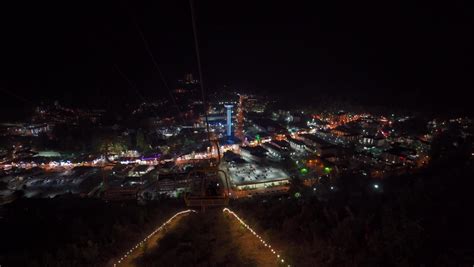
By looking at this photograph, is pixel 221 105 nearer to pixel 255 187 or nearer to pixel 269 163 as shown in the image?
pixel 269 163


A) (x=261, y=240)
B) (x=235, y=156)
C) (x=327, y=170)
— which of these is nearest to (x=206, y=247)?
(x=261, y=240)

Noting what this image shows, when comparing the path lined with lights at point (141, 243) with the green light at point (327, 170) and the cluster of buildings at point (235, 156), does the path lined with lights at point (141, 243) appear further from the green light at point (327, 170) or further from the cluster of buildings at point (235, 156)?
the green light at point (327, 170)

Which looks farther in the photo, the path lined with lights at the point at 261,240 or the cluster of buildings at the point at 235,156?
the cluster of buildings at the point at 235,156

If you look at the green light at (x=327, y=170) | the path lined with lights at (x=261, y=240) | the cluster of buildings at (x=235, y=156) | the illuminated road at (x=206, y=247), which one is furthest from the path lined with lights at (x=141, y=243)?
the green light at (x=327, y=170)

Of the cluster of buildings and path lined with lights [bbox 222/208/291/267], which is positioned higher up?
path lined with lights [bbox 222/208/291/267]

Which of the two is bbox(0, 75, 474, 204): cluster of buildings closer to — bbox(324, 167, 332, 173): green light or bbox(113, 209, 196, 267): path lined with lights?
bbox(324, 167, 332, 173): green light

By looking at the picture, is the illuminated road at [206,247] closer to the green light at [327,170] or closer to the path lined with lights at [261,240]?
the path lined with lights at [261,240]

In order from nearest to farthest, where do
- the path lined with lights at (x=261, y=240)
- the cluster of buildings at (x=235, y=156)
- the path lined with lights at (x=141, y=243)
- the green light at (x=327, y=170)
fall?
the path lined with lights at (x=261, y=240) → the path lined with lights at (x=141, y=243) → the cluster of buildings at (x=235, y=156) → the green light at (x=327, y=170)

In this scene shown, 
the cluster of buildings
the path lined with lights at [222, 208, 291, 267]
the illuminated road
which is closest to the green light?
the cluster of buildings

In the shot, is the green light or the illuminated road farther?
the green light

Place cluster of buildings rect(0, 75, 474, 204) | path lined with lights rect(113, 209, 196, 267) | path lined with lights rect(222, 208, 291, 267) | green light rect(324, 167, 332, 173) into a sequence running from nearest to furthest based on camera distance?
path lined with lights rect(222, 208, 291, 267), path lined with lights rect(113, 209, 196, 267), cluster of buildings rect(0, 75, 474, 204), green light rect(324, 167, 332, 173)

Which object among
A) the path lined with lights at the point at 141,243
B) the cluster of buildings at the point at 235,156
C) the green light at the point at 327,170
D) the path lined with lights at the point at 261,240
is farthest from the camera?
the green light at the point at 327,170

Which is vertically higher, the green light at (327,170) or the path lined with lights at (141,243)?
the path lined with lights at (141,243)
